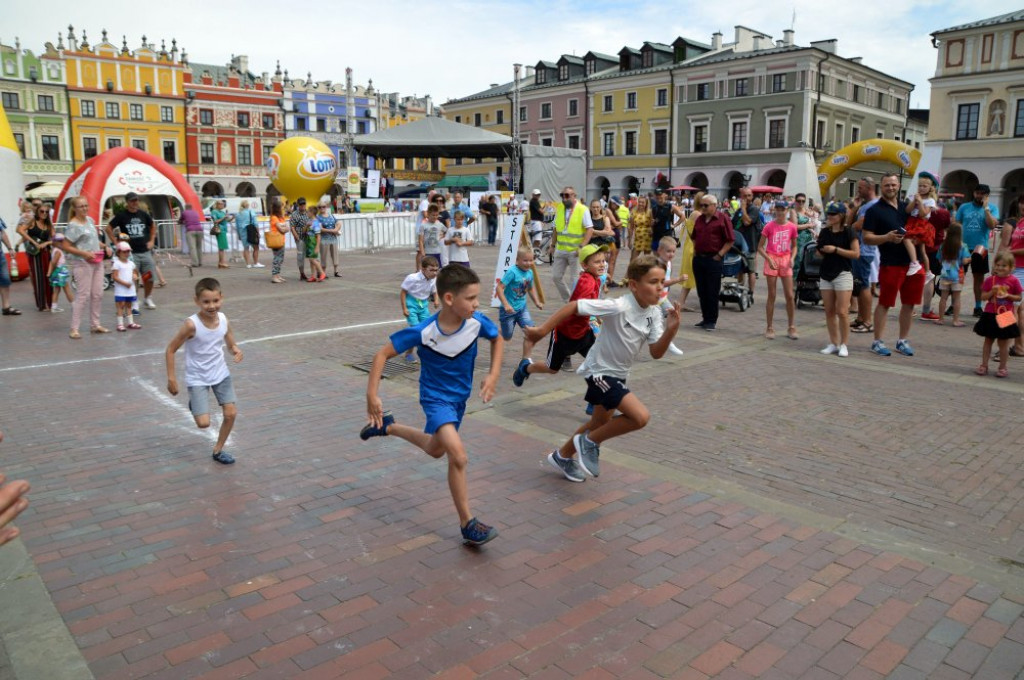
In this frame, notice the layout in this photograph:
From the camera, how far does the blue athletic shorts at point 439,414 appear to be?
4172 millimetres

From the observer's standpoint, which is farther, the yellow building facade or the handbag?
the yellow building facade

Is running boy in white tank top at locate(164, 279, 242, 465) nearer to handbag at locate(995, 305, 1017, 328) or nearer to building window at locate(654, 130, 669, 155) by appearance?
handbag at locate(995, 305, 1017, 328)

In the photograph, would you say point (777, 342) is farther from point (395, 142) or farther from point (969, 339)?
point (395, 142)

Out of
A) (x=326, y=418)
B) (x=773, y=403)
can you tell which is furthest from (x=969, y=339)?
(x=326, y=418)

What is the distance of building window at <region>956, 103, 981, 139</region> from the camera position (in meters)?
42.3

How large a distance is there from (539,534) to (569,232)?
7.42 metres

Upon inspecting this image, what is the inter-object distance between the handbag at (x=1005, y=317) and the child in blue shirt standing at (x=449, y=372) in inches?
241

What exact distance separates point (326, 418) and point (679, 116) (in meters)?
54.5

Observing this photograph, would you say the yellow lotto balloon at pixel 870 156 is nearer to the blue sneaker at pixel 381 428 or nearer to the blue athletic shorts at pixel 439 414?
the blue athletic shorts at pixel 439 414

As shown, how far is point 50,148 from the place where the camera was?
60812 mm

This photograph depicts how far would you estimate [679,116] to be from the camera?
56531 millimetres

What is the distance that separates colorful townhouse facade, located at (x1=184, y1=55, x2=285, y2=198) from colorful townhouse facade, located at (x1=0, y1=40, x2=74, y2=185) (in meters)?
9.26

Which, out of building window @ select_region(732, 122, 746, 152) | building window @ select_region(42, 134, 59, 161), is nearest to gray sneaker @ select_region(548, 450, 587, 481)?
building window @ select_region(732, 122, 746, 152)

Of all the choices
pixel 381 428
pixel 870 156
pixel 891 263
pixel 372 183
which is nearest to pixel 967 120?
pixel 870 156
